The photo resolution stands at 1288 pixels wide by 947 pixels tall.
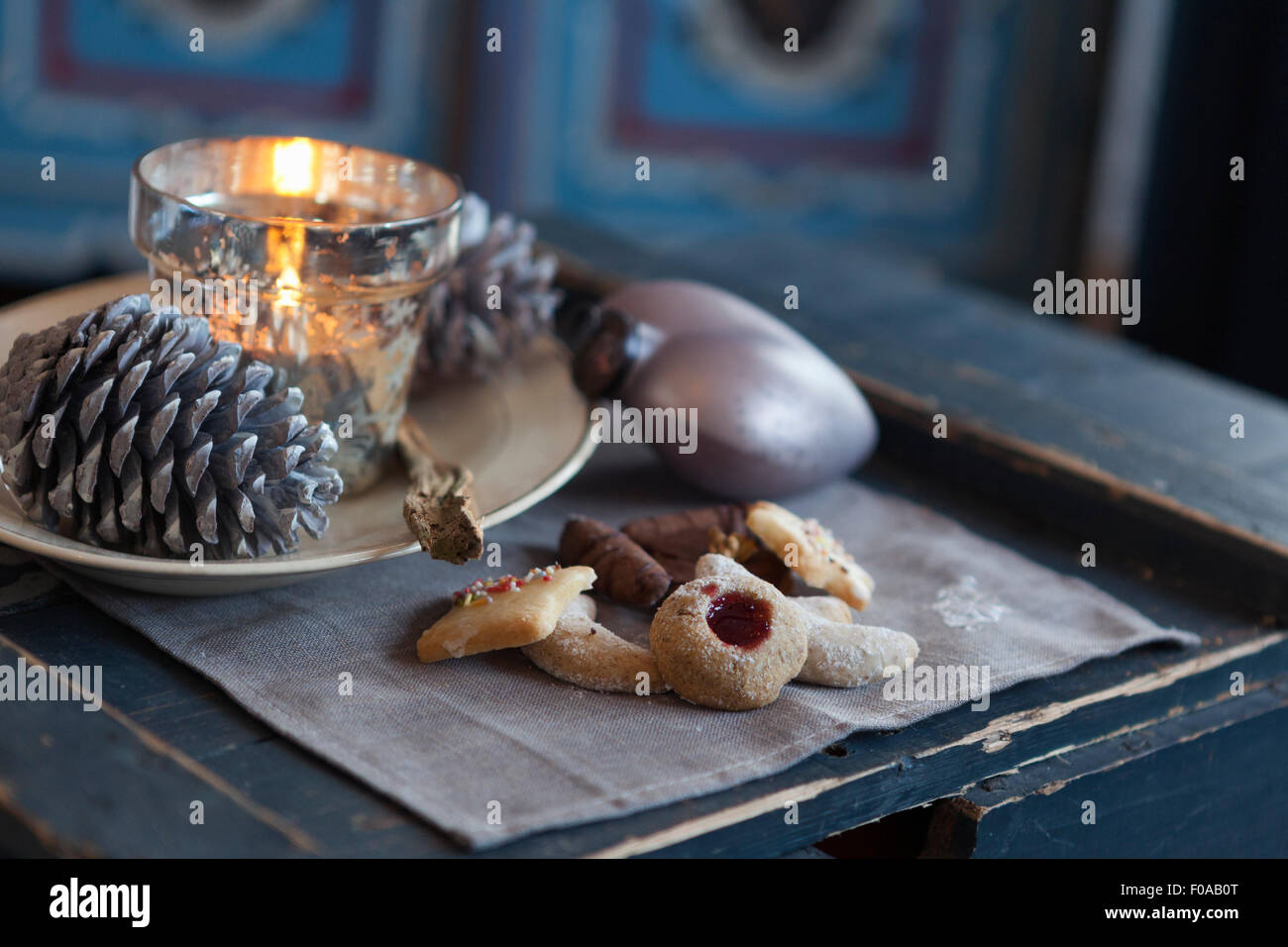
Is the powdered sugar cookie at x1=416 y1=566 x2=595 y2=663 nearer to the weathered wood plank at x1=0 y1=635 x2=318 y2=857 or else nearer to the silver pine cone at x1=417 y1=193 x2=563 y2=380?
the weathered wood plank at x1=0 y1=635 x2=318 y2=857

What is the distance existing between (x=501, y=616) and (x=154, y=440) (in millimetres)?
157

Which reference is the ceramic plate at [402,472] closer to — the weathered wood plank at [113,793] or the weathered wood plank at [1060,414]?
the weathered wood plank at [113,793]

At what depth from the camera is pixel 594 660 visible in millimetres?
558

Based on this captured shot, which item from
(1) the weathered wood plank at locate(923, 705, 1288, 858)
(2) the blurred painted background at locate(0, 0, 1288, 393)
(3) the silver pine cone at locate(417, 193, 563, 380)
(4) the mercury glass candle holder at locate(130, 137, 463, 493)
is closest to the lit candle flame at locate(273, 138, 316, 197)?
(4) the mercury glass candle holder at locate(130, 137, 463, 493)

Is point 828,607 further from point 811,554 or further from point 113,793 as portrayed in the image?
point 113,793

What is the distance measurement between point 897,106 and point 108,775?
1947 mm

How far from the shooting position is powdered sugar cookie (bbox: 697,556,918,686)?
1.86ft

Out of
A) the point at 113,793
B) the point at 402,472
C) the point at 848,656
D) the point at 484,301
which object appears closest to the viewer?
the point at 113,793

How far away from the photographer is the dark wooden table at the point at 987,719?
464 mm

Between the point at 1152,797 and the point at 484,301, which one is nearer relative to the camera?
the point at 1152,797

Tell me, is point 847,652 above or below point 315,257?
below

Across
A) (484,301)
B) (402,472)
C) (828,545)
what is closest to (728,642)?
(828,545)

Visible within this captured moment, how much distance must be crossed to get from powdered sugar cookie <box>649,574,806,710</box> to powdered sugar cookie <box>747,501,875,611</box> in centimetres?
6
